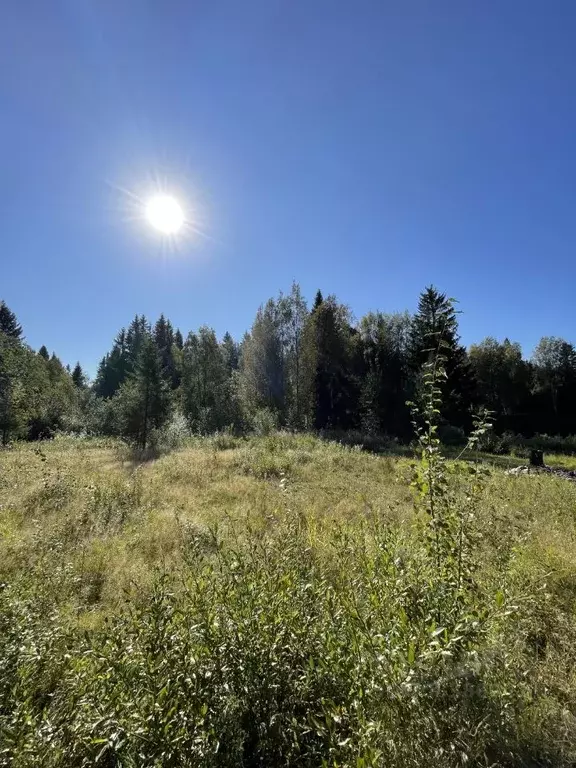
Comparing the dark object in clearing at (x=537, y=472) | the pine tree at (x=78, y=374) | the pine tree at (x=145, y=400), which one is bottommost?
the dark object in clearing at (x=537, y=472)

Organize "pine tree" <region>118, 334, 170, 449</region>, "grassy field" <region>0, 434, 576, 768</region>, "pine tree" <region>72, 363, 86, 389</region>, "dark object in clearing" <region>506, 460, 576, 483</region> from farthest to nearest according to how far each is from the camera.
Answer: "pine tree" <region>72, 363, 86, 389</region> → "pine tree" <region>118, 334, 170, 449</region> → "dark object in clearing" <region>506, 460, 576, 483</region> → "grassy field" <region>0, 434, 576, 768</region>

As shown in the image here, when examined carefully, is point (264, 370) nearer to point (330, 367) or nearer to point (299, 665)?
point (330, 367)

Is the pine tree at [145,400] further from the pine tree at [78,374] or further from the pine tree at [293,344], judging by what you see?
the pine tree at [78,374]

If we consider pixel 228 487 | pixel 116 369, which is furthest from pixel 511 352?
pixel 116 369

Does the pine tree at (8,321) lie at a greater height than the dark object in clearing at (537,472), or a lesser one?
greater

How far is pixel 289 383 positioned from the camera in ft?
95.5

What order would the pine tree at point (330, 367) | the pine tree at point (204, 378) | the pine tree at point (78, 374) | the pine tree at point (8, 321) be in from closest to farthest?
the pine tree at point (330, 367) < the pine tree at point (204, 378) < the pine tree at point (8, 321) < the pine tree at point (78, 374)

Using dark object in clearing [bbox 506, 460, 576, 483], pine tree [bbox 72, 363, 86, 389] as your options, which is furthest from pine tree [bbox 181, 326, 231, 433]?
pine tree [bbox 72, 363, 86, 389]

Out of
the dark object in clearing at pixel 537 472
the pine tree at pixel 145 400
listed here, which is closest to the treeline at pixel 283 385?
the pine tree at pixel 145 400

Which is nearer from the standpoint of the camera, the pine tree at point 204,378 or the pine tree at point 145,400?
the pine tree at point 145,400

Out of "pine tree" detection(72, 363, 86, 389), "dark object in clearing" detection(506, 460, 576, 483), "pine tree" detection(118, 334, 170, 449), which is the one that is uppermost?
"pine tree" detection(72, 363, 86, 389)

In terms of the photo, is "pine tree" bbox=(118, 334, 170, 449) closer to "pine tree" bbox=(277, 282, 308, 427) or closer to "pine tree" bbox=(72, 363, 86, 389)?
"pine tree" bbox=(277, 282, 308, 427)

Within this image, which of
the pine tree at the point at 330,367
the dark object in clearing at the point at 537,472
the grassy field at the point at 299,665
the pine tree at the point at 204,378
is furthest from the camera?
the pine tree at the point at 204,378

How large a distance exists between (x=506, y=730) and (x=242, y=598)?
5.48 ft
